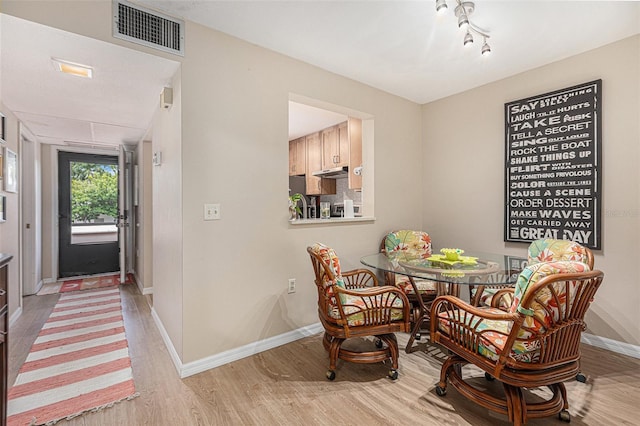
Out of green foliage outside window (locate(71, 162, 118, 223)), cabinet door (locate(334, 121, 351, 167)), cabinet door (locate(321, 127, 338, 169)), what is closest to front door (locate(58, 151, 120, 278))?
green foliage outside window (locate(71, 162, 118, 223))

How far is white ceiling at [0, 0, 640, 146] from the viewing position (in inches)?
79.0

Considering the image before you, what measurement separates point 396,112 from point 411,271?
2.21m

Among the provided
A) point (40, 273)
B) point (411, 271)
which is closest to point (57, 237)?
point (40, 273)

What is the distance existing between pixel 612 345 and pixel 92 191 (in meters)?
7.10

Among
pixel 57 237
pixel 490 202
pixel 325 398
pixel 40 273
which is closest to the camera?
pixel 325 398

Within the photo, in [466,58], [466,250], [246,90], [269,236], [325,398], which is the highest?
[466,58]

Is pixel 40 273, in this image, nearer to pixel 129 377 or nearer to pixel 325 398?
pixel 129 377

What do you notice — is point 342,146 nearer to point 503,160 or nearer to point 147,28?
point 503,160

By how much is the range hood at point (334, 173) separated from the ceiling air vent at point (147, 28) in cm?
250

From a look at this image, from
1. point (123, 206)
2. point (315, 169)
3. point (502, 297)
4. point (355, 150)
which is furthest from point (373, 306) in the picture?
point (123, 206)

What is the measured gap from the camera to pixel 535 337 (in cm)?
145

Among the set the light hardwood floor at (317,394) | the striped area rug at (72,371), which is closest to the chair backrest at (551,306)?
the light hardwood floor at (317,394)

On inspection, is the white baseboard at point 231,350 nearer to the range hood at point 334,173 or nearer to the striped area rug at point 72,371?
the striped area rug at point 72,371

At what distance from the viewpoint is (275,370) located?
2262 millimetres
